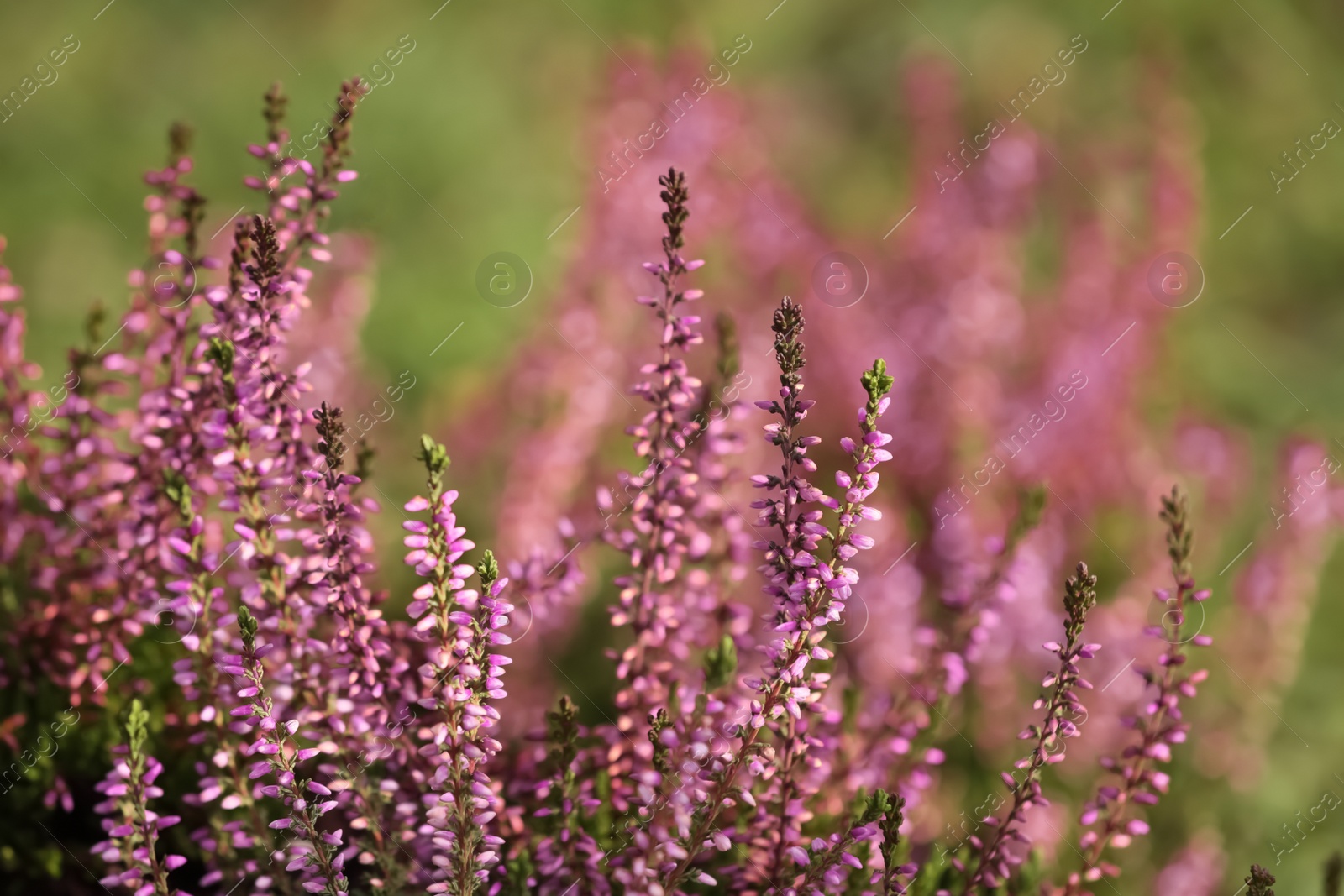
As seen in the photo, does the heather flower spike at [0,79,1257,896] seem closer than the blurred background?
Yes

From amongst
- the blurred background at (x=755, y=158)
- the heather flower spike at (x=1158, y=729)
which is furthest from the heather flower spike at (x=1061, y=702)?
the blurred background at (x=755, y=158)

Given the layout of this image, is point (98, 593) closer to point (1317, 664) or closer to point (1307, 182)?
point (1317, 664)

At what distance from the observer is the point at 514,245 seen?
831 cm

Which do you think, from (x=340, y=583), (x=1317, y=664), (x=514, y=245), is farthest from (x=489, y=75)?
(x=340, y=583)

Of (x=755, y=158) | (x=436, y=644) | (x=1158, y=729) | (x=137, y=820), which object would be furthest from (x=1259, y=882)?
(x=755, y=158)

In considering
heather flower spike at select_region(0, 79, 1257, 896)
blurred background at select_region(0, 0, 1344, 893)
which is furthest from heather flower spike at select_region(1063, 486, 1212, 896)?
blurred background at select_region(0, 0, 1344, 893)

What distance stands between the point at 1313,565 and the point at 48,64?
30.1 ft

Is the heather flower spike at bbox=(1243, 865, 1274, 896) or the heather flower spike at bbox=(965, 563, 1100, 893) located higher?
the heather flower spike at bbox=(965, 563, 1100, 893)

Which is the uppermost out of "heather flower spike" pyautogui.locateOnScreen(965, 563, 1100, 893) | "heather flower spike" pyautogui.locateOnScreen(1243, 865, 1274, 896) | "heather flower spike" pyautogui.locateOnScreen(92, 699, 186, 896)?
"heather flower spike" pyautogui.locateOnScreen(965, 563, 1100, 893)

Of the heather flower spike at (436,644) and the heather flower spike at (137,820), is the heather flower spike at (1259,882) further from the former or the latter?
the heather flower spike at (137,820)

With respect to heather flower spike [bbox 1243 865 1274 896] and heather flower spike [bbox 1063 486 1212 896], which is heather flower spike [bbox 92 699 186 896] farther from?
heather flower spike [bbox 1243 865 1274 896]

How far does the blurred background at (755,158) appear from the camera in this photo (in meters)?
4.89

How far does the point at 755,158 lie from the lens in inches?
192

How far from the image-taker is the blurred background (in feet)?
16.1
